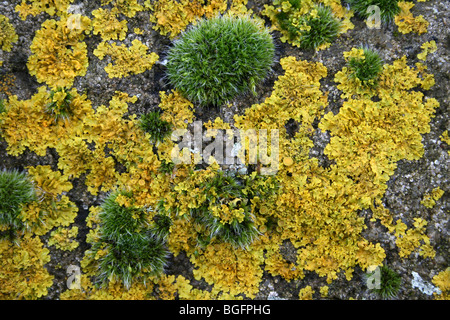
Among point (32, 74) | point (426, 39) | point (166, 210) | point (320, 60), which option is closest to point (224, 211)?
point (166, 210)

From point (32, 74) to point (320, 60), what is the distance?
3.22 meters

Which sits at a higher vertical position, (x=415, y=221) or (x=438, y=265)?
(x=415, y=221)

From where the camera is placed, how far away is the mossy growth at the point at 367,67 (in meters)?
4.10

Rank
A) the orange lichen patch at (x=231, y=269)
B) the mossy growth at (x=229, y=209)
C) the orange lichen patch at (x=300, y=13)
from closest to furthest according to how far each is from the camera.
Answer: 1. the mossy growth at (x=229, y=209)
2. the orange lichen patch at (x=231, y=269)
3. the orange lichen patch at (x=300, y=13)

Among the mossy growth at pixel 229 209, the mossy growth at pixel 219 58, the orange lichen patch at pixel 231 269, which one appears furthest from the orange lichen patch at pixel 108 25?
the orange lichen patch at pixel 231 269

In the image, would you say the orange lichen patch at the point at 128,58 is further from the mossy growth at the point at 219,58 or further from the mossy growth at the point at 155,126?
the mossy growth at the point at 155,126

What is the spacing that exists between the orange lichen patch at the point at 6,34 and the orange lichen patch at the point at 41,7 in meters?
0.16

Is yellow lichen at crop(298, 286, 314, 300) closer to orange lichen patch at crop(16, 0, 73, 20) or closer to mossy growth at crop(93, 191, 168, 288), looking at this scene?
mossy growth at crop(93, 191, 168, 288)

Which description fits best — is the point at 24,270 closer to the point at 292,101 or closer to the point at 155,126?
the point at 155,126

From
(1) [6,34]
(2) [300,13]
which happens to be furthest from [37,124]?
(2) [300,13]

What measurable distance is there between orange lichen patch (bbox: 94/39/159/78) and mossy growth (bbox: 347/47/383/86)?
221 cm

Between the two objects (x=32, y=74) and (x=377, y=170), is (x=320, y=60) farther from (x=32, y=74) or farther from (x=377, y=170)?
(x=32, y=74)

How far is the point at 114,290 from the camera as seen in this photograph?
4102mm

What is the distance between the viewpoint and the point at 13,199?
390cm
